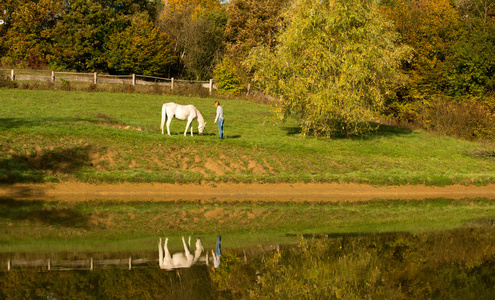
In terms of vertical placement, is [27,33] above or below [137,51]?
above

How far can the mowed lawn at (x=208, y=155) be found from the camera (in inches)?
874

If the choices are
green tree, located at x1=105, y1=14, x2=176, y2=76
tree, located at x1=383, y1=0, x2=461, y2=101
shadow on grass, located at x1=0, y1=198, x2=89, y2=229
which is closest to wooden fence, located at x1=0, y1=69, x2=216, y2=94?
green tree, located at x1=105, y1=14, x2=176, y2=76

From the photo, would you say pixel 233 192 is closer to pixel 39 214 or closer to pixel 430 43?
pixel 39 214

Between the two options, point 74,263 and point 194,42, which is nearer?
point 74,263

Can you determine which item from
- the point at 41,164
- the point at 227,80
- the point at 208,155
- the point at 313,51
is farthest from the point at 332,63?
the point at 227,80

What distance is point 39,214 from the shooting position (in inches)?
635

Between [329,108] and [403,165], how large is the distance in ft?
17.0

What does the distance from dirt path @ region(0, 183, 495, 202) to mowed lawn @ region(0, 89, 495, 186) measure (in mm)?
443

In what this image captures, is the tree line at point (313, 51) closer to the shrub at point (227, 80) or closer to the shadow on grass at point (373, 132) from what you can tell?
the shrub at point (227, 80)

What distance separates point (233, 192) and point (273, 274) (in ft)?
36.1

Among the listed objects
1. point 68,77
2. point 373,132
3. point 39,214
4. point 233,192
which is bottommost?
point 233,192

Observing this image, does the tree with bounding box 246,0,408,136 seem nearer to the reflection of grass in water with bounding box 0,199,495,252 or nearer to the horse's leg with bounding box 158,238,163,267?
the reflection of grass in water with bounding box 0,199,495,252

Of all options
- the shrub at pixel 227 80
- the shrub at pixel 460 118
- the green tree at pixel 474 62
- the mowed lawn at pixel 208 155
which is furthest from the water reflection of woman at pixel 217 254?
the shrub at pixel 227 80

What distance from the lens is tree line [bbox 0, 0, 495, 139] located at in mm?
30109
